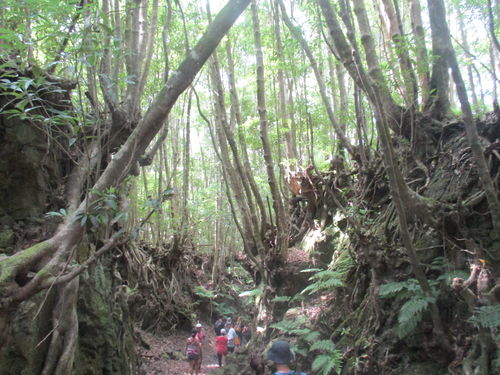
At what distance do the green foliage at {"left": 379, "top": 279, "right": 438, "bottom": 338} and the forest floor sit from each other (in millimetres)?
4651

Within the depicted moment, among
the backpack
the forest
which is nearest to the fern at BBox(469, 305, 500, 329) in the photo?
the forest

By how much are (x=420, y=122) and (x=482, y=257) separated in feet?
8.54

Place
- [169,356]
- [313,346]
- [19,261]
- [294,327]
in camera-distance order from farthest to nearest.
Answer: [169,356] → [294,327] → [313,346] → [19,261]

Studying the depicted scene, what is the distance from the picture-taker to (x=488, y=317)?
11.4ft

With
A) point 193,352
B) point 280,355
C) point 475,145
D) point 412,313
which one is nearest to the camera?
point 280,355

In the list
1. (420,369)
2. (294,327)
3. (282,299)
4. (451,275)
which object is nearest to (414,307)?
(451,275)

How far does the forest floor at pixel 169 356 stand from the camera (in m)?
9.20

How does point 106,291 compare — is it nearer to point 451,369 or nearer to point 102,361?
A: point 102,361

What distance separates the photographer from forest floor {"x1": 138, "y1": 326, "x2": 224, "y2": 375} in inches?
362

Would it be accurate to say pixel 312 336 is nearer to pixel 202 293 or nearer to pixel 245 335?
pixel 245 335

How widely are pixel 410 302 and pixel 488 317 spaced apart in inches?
38.7

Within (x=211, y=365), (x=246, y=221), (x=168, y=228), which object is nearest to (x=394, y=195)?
(x=246, y=221)

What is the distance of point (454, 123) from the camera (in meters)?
5.77

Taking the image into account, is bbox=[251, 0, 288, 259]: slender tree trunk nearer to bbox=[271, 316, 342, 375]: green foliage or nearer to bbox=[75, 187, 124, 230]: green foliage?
bbox=[271, 316, 342, 375]: green foliage
